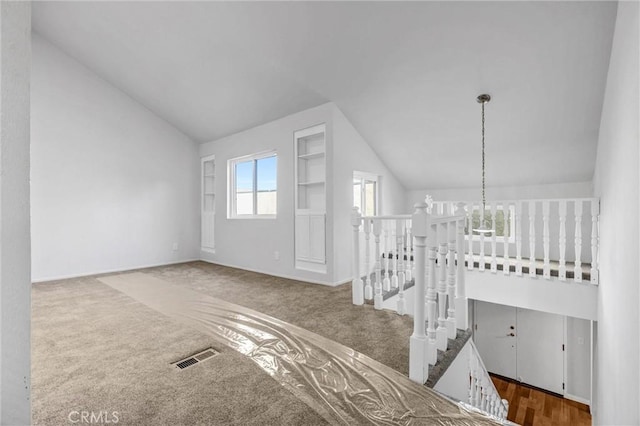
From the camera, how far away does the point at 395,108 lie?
3.87 meters

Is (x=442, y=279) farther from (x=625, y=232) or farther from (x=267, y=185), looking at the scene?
(x=267, y=185)

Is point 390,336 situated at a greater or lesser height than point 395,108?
lesser

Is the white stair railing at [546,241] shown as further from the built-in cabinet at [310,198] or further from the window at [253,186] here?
the window at [253,186]

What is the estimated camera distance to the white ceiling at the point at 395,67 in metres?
2.61

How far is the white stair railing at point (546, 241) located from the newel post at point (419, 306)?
1.44 meters

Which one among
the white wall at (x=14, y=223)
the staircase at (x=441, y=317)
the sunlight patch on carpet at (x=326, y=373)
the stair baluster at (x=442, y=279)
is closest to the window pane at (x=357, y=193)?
the staircase at (x=441, y=317)

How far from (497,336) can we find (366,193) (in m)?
3.96

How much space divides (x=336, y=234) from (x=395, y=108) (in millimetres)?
1887

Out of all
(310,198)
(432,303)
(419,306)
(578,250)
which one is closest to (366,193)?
(310,198)

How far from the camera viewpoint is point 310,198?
183 inches

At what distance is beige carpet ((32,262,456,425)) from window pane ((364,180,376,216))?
192cm

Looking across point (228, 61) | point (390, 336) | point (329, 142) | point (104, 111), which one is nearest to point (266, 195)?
point (329, 142)

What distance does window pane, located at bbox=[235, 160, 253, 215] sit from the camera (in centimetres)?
552

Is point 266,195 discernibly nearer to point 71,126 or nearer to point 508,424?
point 71,126
